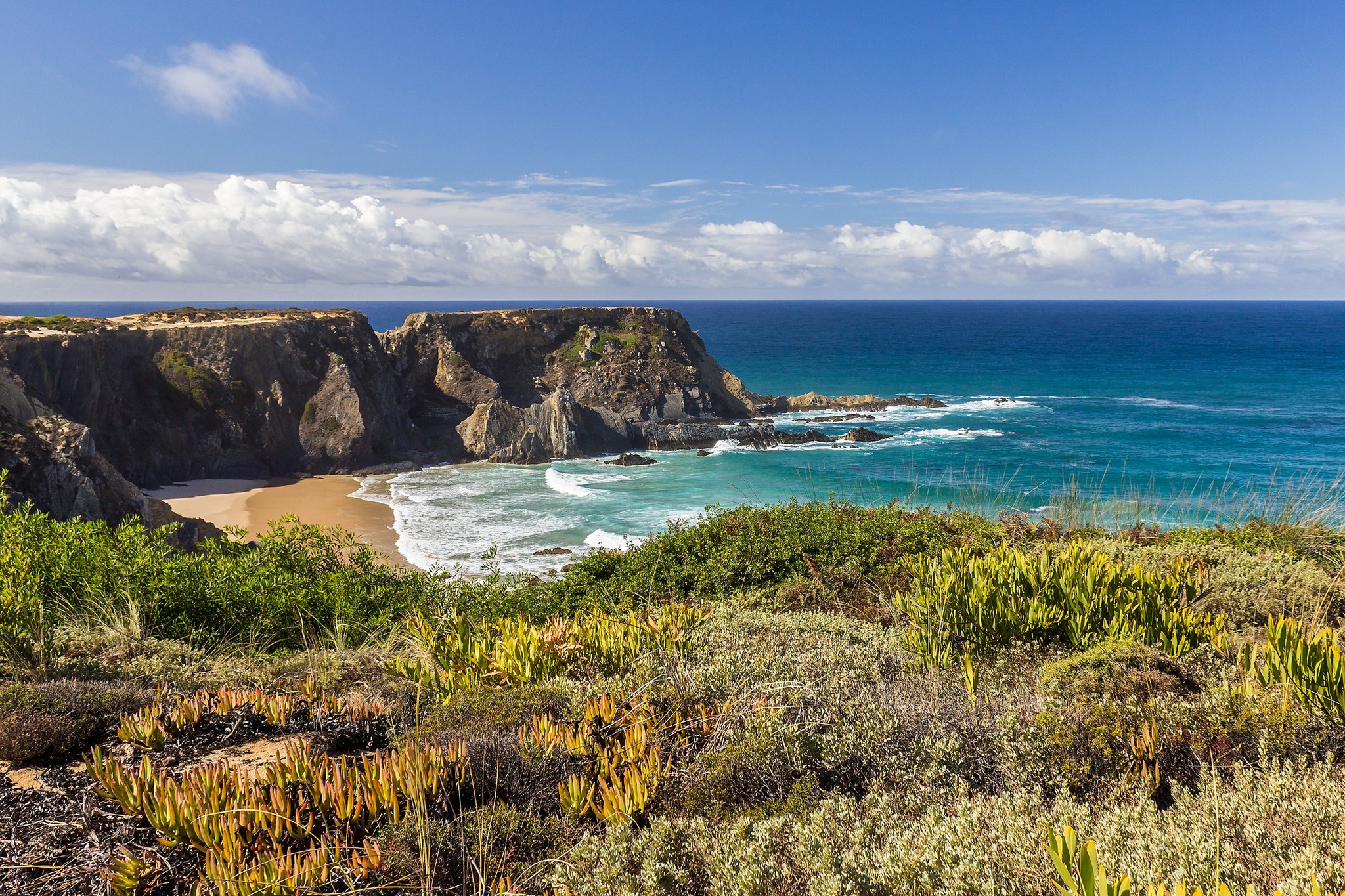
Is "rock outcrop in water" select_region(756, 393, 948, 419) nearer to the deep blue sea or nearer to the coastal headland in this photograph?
the coastal headland

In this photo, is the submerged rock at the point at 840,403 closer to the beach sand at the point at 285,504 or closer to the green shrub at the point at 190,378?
the beach sand at the point at 285,504

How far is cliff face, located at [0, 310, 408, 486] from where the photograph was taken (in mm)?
31578

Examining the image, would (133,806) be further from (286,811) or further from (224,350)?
(224,350)

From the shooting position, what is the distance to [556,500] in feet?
102

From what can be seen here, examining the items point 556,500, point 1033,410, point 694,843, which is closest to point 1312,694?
point 694,843

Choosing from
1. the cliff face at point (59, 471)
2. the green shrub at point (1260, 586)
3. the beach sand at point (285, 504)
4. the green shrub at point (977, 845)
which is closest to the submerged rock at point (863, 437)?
the beach sand at point (285, 504)

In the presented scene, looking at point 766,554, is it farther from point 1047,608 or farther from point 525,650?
point 525,650

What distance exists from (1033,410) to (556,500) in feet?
122

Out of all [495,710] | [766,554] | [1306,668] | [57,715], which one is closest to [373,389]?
[766,554]

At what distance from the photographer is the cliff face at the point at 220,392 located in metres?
31.6

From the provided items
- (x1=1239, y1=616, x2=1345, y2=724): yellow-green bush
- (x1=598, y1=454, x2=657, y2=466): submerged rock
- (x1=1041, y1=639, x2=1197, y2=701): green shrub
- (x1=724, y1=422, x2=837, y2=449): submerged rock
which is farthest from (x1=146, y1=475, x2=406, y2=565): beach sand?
(x1=1239, y1=616, x2=1345, y2=724): yellow-green bush

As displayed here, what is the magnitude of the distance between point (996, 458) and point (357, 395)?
108 ft

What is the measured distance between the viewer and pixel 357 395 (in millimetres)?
38562

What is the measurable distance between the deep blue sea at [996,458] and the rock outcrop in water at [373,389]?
3.43m
